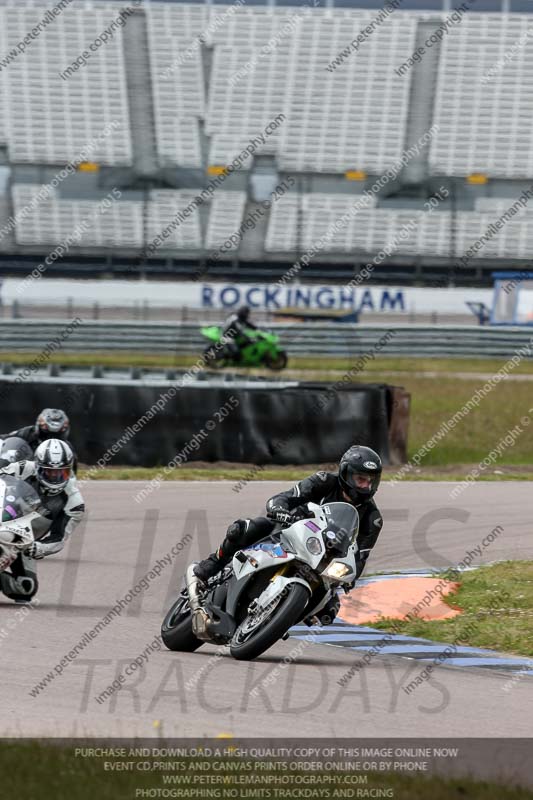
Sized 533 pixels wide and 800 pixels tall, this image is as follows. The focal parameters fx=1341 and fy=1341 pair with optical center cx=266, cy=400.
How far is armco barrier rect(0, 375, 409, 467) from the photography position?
17312 mm

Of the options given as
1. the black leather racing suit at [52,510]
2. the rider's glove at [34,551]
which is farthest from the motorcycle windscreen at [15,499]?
the black leather racing suit at [52,510]

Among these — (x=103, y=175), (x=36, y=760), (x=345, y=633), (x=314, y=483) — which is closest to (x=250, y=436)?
(x=345, y=633)

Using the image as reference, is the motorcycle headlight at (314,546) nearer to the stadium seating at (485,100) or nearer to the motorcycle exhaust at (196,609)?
the motorcycle exhaust at (196,609)

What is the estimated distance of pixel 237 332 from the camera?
2866 cm

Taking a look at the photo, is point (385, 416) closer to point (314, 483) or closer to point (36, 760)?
point (314, 483)

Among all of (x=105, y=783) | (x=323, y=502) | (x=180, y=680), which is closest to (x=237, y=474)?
(x=323, y=502)

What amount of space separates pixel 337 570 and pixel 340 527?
0.27m

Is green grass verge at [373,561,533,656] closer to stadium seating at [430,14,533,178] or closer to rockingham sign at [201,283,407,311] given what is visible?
rockingham sign at [201,283,407,311]

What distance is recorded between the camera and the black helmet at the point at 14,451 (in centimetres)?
973

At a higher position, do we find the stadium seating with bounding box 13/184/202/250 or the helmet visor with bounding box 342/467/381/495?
the helmet visor with bounding box 342/467/381/495

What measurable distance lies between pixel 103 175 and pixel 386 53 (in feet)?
33.6

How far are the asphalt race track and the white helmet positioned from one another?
82 cm

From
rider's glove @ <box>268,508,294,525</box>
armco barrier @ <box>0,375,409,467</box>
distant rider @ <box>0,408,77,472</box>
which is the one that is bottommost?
armco barrier @ <box>0,375,409,467</box>

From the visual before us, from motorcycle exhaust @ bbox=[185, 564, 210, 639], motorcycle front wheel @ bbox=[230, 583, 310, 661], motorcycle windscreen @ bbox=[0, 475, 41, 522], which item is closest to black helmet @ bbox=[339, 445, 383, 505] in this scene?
motorcycle front wheel @ bbox=[230, 583, 310, 661]
